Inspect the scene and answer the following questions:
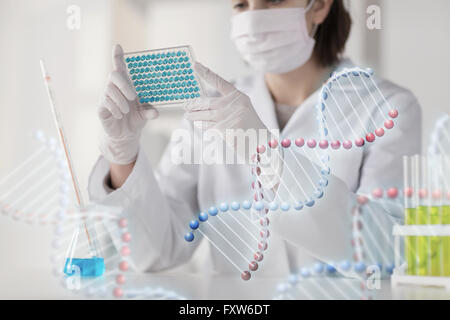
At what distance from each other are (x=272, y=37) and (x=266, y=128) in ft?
0.71

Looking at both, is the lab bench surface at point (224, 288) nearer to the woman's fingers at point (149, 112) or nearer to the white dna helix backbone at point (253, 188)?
the white dna helix backbone at point (253, 188)

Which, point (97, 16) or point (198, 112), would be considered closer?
point (198, 112)

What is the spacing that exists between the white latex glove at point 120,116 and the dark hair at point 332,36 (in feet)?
1.50

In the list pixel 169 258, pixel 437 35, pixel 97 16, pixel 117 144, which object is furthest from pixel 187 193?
pixel 437 35

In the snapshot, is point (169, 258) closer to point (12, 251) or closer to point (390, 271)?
point (12, 251)

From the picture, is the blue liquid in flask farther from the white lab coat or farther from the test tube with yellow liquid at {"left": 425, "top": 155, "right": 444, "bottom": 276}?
the test tube with yellow liquid at {"left": 425, "top": 155, "right": 444, "bottom": 276}

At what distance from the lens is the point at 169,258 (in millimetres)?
1082

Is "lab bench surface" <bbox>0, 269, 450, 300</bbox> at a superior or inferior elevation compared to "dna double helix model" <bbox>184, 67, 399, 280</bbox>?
inferior

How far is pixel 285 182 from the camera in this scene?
724 millimetres

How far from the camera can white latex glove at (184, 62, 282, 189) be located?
0.73m

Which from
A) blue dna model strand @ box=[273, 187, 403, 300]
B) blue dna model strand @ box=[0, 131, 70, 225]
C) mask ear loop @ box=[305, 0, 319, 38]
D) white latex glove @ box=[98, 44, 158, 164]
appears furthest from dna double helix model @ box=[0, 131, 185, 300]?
mask ear loop @ box=[305, 0, 319, 38]
